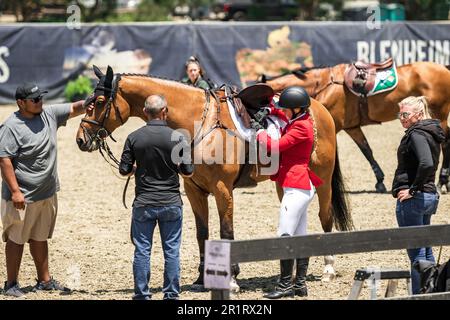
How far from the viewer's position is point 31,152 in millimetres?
7363

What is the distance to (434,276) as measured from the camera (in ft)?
21.0

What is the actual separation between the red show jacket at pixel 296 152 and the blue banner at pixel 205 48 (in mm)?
14119

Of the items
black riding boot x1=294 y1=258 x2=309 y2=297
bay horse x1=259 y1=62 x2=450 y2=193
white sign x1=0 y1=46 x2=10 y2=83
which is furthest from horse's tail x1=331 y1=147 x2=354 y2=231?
white sign x1=0 y1=46 x2=10 y2=83

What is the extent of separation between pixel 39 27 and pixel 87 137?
14.4m

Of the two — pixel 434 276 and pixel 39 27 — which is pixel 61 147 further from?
pixel 434 276

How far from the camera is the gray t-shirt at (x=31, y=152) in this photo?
7320mm

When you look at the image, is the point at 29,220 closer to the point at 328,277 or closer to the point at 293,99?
the point at 293,99

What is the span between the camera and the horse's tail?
8.77 meters

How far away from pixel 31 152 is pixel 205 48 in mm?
14644

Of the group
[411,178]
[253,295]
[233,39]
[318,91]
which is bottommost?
[253,295]

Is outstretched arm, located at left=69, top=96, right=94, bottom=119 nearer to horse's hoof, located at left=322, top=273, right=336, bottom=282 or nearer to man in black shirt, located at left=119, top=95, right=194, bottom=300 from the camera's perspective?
man in black shirt, located at left=119, top=95, right=194, bottom=300

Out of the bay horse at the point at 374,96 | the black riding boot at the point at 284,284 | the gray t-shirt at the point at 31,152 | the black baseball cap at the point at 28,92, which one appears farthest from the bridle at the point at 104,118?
the bay horse at the point at 374,96

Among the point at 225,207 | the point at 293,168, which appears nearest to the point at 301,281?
the point at 225,207
